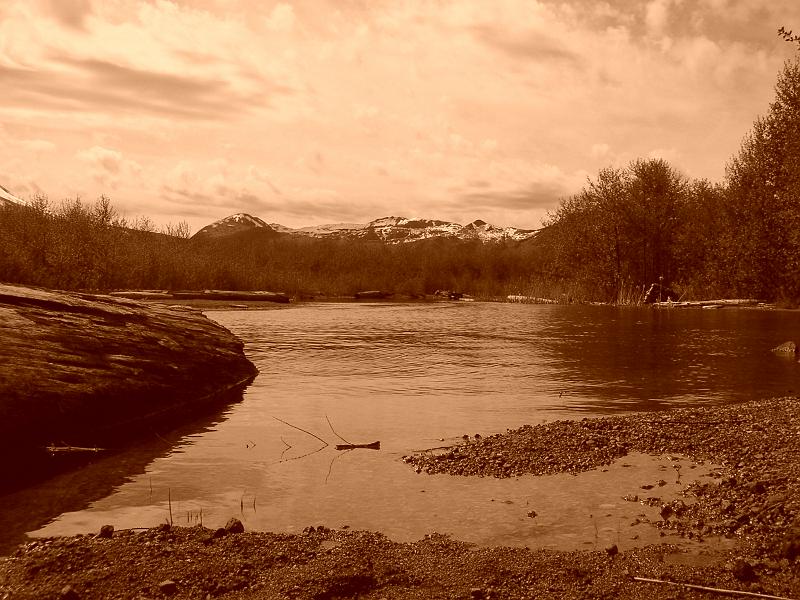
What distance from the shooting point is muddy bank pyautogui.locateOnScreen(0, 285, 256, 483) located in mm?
10062

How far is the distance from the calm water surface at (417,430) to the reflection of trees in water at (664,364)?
0.25 feet

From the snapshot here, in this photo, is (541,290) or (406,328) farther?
(541,290)

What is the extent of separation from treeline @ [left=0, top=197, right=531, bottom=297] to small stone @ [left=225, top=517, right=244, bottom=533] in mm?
50546

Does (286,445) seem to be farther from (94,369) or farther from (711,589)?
(711,589)

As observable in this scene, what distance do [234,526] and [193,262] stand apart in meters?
71.1

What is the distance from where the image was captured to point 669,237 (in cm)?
6844

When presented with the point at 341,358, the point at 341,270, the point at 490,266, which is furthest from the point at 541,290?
the point at 341,358

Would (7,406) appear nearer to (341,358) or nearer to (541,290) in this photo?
(341,358)

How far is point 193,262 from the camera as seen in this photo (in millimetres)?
74188

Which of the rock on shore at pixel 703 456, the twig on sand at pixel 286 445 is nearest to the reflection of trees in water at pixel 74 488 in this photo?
the twig on sand at pixel 286 445

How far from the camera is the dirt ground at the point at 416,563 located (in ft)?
17.0

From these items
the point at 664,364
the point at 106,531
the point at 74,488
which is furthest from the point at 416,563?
the point at 664,364

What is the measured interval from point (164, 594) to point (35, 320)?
8227 mm

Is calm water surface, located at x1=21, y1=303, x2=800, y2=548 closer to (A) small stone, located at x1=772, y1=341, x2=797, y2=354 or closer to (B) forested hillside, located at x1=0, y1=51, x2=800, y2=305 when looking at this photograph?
(A) small stone, located at x1=772, y1=341, x2=797, y2=354
